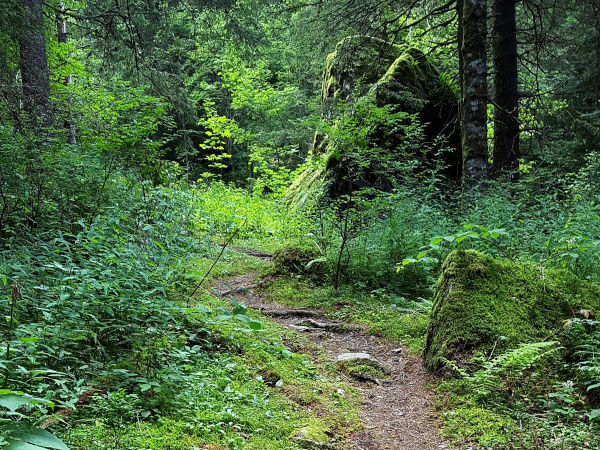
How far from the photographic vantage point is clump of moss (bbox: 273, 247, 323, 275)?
6.81 m

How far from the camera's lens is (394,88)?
10656mm

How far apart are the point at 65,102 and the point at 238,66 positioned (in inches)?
644

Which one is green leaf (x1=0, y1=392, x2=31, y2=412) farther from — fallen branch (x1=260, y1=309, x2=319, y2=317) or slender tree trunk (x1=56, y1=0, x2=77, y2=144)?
slender tree trunk (x1=56, y1=0, x2=77, y2=144)

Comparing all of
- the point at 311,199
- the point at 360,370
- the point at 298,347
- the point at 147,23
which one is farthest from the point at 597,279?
the point at 147,23

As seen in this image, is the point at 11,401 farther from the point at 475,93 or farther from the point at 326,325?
the point at 475,93

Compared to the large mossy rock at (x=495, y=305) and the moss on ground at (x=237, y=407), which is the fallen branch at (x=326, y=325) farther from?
the large mossy rock at (x=495, y=305)

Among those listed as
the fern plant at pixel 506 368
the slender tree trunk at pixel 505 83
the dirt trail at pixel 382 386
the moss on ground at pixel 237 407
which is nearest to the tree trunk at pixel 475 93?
the slender tree trunk at pixel 505 83

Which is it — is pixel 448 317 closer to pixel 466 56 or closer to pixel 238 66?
pixel 466 56

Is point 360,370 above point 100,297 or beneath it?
beneath

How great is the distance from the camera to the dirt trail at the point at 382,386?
273 cm

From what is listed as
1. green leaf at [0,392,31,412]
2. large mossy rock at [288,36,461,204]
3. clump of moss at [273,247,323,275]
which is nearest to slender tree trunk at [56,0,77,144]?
clump of moss at [273,247,323,275]

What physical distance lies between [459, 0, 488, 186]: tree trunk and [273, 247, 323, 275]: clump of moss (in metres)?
3.06

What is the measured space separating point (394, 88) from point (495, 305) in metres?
8.40

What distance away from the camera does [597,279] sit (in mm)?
3982
